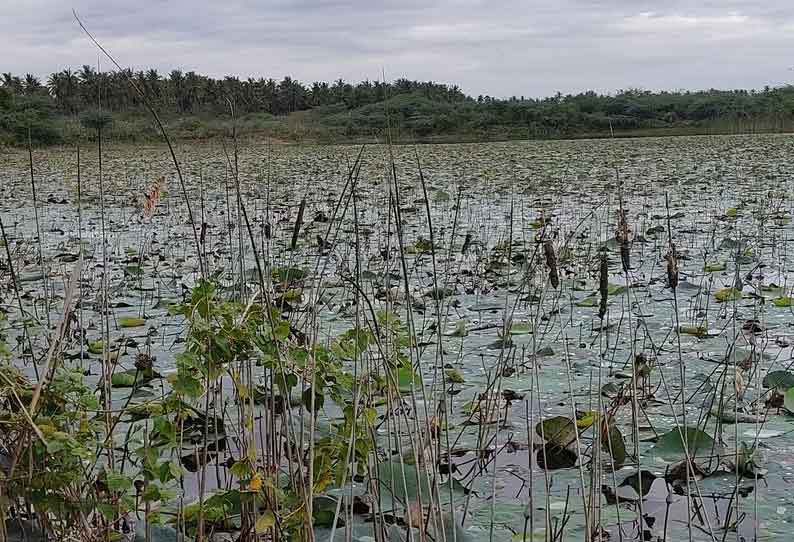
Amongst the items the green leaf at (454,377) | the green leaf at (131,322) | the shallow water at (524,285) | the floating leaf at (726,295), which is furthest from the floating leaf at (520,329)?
the green leaf at (131,322)

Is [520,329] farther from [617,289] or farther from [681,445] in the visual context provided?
[681,445]

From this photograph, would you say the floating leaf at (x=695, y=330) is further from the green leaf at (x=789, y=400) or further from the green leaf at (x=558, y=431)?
the green leaf at (x=558, y=431)

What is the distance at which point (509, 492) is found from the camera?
2.25 meters

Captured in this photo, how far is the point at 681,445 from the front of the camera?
234 centimetres

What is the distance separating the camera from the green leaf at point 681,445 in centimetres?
233

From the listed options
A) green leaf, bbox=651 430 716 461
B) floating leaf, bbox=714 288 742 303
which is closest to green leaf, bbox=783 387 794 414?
green leaf, bbox=651 430 716 461

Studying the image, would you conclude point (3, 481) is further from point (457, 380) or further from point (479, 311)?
point (479, 311)

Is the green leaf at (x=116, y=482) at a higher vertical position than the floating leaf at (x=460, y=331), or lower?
higher

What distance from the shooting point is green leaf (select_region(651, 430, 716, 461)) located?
2.33m

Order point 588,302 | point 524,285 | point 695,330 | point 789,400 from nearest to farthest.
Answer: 1. point 524,285
2. point 789,400
3. point 695,330
4. point 588,302

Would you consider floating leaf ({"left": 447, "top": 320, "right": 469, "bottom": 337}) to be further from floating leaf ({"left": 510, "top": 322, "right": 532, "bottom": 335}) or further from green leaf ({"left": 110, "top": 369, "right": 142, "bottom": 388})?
green leaf ({"left": 110, "top": 369, "right": 142, "bottom": 388})

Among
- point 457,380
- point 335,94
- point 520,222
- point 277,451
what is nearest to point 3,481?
point 277,451

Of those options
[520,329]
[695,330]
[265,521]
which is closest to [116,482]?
[265,521]

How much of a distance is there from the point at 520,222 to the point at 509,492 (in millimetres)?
5632
